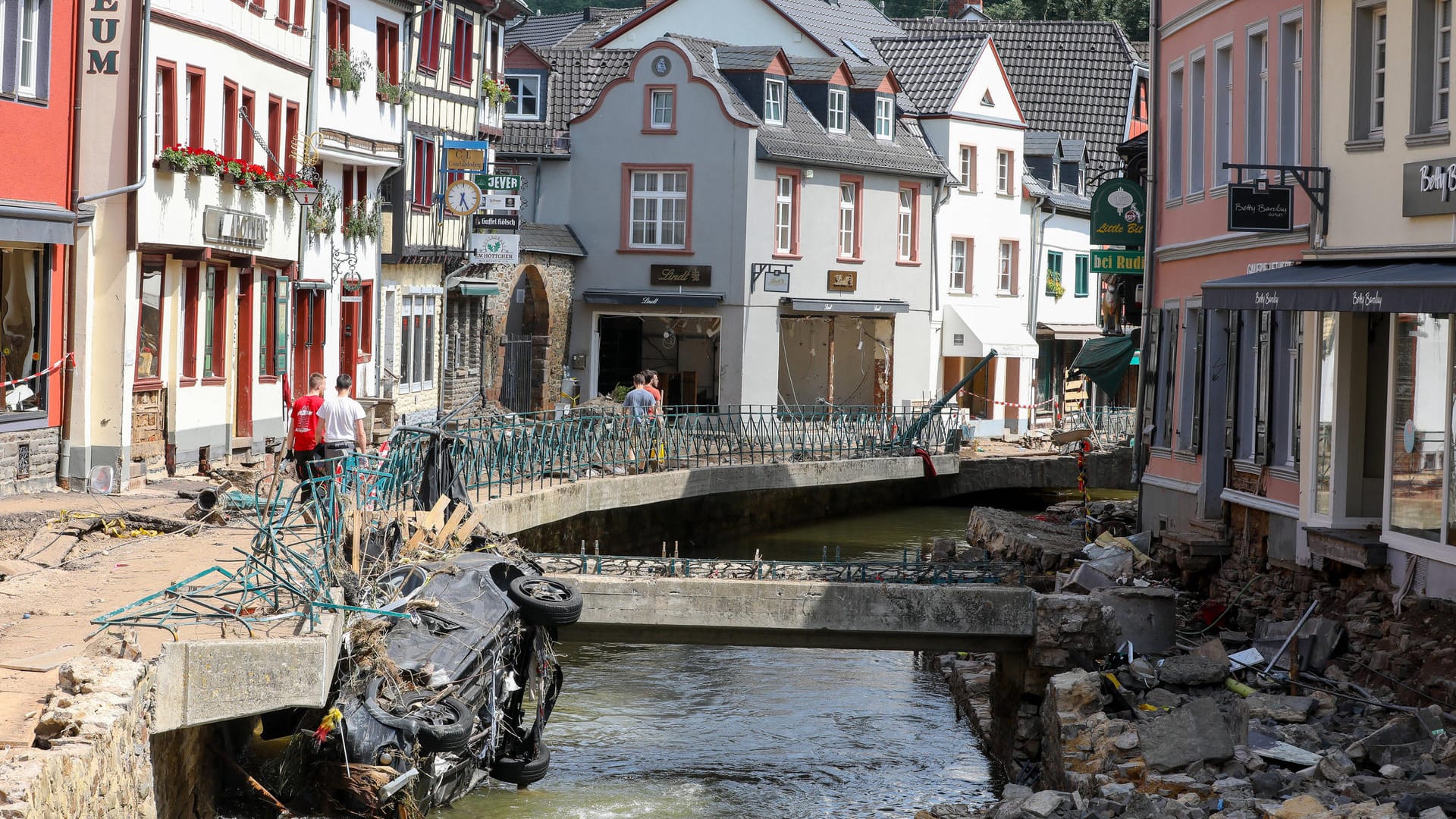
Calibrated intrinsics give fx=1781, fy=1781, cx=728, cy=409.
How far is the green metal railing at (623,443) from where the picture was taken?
59.4 ft

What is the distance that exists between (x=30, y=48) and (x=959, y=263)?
29636mm

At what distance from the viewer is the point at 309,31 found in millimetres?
27219

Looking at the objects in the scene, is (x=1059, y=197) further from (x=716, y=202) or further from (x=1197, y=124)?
(x=1197, y=124)

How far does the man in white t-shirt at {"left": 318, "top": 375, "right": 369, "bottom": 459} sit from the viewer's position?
1827 centimetres

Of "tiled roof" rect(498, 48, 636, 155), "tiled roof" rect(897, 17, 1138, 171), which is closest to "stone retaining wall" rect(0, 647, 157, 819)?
"tiled roof" rect(498, 48, 636, 155)

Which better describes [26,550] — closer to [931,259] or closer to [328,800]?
[328,800]

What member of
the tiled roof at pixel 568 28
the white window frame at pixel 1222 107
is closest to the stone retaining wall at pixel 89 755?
the white window frame at pixel 1222 107

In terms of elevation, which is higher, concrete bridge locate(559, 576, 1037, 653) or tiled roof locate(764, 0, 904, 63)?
tiled roof locate(764, 0, 904, 63)

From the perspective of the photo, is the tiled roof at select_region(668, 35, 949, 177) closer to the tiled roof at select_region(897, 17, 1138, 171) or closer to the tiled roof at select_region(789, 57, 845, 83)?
the tiled roof at select_region(789, 57, 845, 83)

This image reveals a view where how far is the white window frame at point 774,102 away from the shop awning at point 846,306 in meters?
4.11

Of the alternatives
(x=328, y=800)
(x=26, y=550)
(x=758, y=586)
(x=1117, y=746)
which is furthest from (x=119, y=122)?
(x=1117, y=746)

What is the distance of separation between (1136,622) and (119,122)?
12.4 meters

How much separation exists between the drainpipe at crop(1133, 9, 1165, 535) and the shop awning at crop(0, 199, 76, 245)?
1252cm

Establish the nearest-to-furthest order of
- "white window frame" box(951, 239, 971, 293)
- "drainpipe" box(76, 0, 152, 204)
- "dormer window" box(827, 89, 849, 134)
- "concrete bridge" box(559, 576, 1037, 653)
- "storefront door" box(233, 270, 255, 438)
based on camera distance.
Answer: "concrete bridge" box(559, 576, 1037, 653), "drainpipe" box(76, 0, 152, 204), "storefront door" box(233, 270, 255, 438), "dormer window" box(827, 89, 849, 134), "white window frame" box(951, 239, 971, 293)
